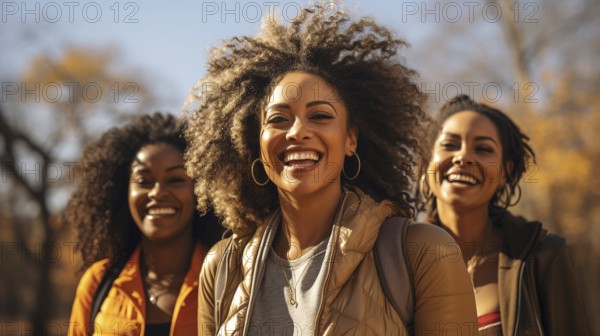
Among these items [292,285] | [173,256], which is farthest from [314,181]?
[173,256]

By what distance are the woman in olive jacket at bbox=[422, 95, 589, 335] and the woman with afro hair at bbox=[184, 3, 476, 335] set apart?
645 millimetres

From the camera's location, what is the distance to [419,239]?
2910mm

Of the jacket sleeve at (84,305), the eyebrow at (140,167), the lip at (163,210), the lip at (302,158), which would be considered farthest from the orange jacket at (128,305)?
the lip at (302,158)

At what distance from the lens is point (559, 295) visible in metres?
3.69

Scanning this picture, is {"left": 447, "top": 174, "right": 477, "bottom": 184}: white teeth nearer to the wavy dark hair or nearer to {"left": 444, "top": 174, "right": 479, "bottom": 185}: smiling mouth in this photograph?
{"left": 444, "top": 174, "right": 479, "bottom": 185}: smiling mouth

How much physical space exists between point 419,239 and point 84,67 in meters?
24.0

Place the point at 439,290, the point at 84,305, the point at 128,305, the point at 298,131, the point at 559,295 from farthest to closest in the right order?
the point at 84,305, the point at 128,305, the point at 559,295, the point at 298,131, the point at 439,290

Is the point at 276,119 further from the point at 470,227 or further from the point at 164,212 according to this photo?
the point at 470,227

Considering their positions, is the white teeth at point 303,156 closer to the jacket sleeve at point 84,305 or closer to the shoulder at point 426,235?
the shoulder at point 426,235

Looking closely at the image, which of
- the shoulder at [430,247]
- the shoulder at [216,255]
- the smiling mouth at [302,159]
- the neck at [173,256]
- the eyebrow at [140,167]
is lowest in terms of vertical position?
the shoulder at [430,247]

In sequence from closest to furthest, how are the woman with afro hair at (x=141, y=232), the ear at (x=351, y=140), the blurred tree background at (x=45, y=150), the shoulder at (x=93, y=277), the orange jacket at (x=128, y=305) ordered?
the ear at (x=351, y=140), the orange jacket at (x=128, y=305), the woman with afro hair at (x=141, y=232), the shoulder at (x=93, y=277), the blurred tree background at (x=45, y=150)

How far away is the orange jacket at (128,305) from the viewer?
4.06 metres

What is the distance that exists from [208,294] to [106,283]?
4.20ft

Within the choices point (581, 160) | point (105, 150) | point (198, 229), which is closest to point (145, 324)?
point (198, 229)
